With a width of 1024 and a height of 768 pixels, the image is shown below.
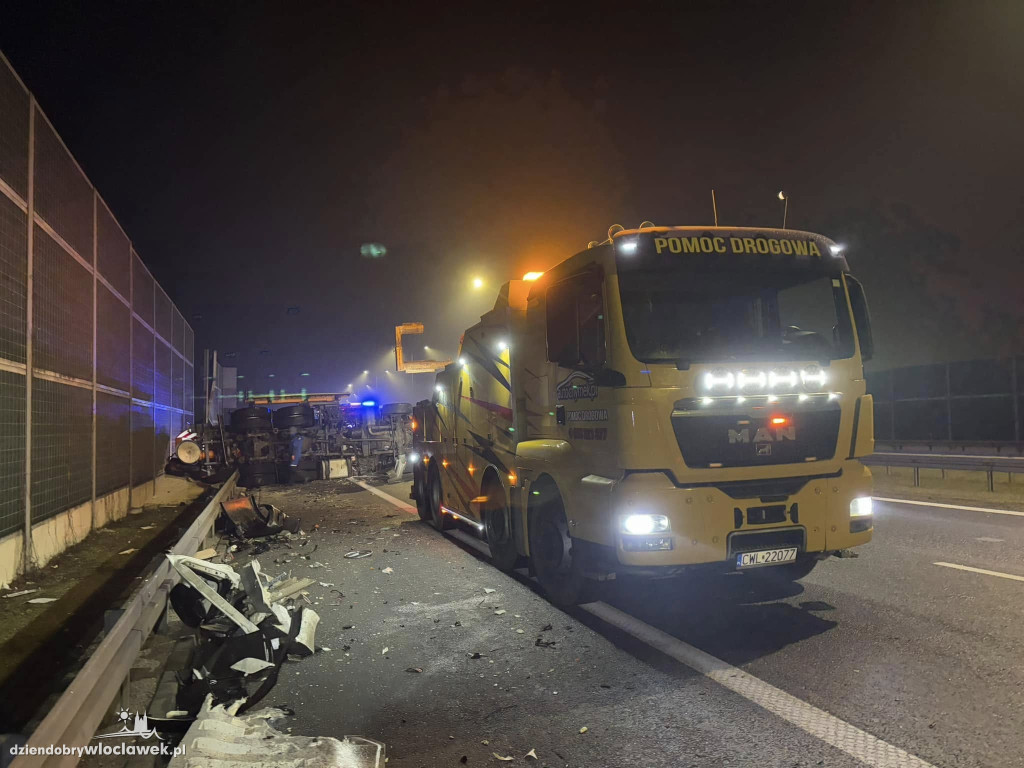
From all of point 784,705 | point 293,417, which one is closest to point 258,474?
point 293,417

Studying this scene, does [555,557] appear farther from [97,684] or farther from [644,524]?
[97,684]

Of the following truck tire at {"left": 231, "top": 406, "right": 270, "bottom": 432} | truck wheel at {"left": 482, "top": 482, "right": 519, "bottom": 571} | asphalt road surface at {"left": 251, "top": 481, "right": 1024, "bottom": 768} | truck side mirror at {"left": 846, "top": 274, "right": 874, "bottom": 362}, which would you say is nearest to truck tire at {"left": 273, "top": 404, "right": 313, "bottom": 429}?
truck tire at {"left": 231, "top": 406, "right": 270, "bottom": 432}

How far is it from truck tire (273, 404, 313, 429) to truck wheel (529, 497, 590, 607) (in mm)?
17061

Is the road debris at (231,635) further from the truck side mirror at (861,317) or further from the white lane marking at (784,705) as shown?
the truck side mirror at (861,317)

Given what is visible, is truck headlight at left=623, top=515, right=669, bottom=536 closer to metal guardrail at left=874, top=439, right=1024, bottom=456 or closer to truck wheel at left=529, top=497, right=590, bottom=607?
truck wheel at left=529, top=497, right=590, bottom=607

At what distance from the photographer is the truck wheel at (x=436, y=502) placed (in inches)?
433

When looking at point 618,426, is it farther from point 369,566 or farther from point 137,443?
point 137,443

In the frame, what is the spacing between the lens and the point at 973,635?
4.99 m

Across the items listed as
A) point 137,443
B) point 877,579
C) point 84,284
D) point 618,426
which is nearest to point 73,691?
point 618,426

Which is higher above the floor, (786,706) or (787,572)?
(787,572)

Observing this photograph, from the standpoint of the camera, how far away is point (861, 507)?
579 centimetres

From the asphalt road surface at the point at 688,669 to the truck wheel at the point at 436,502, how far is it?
3.14 m

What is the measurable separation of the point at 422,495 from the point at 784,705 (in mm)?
8865

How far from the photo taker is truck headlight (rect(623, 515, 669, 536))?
205 inches
